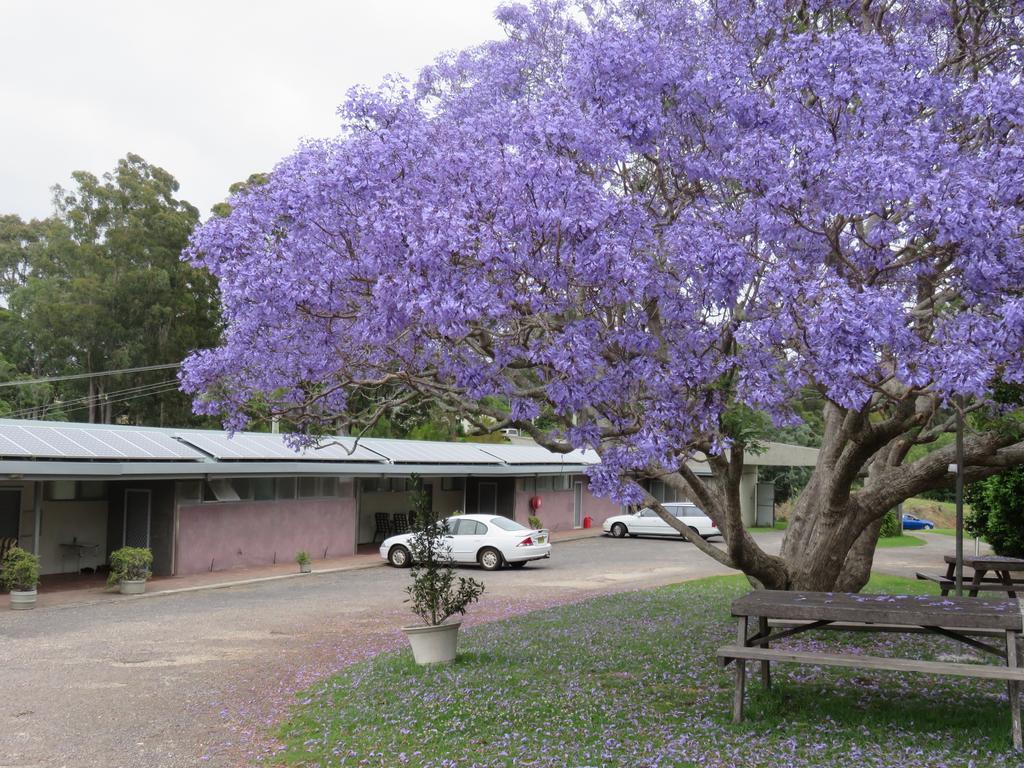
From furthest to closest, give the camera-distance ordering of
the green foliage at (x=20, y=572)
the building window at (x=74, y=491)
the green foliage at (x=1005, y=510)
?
the building window at (x=74, y=491) → the green foliage at (x=1005, y=510) → the green foliage at (x=20, y=572)

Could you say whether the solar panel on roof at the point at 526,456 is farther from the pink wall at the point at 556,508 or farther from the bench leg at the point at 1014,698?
the bench leg at the point at 1014,698

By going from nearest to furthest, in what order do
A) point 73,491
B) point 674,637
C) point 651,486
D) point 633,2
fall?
point 633,2 < point 674,637 < point 73,491 < point 651,486

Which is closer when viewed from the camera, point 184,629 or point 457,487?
point 184,629

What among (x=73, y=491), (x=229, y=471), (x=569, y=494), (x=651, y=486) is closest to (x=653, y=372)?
(x=229, y=471)

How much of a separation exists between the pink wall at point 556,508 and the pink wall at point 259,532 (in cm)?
963

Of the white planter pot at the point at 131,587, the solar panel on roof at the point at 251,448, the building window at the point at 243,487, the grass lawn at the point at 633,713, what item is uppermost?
the solar panel on roof at the point at 251,448

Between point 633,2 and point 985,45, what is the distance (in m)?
3.87

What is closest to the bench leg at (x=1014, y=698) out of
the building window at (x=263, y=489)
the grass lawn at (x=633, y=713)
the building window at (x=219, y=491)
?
the grass lawn at (x=633, y=713)

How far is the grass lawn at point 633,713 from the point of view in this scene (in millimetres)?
7504

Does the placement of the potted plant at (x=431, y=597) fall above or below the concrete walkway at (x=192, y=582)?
above

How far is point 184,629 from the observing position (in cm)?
1542

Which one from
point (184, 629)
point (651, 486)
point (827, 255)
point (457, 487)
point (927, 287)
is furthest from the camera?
point (651, 486)

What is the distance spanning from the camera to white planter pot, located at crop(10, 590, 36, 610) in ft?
56.8

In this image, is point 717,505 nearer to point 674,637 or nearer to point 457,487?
point 674,637
